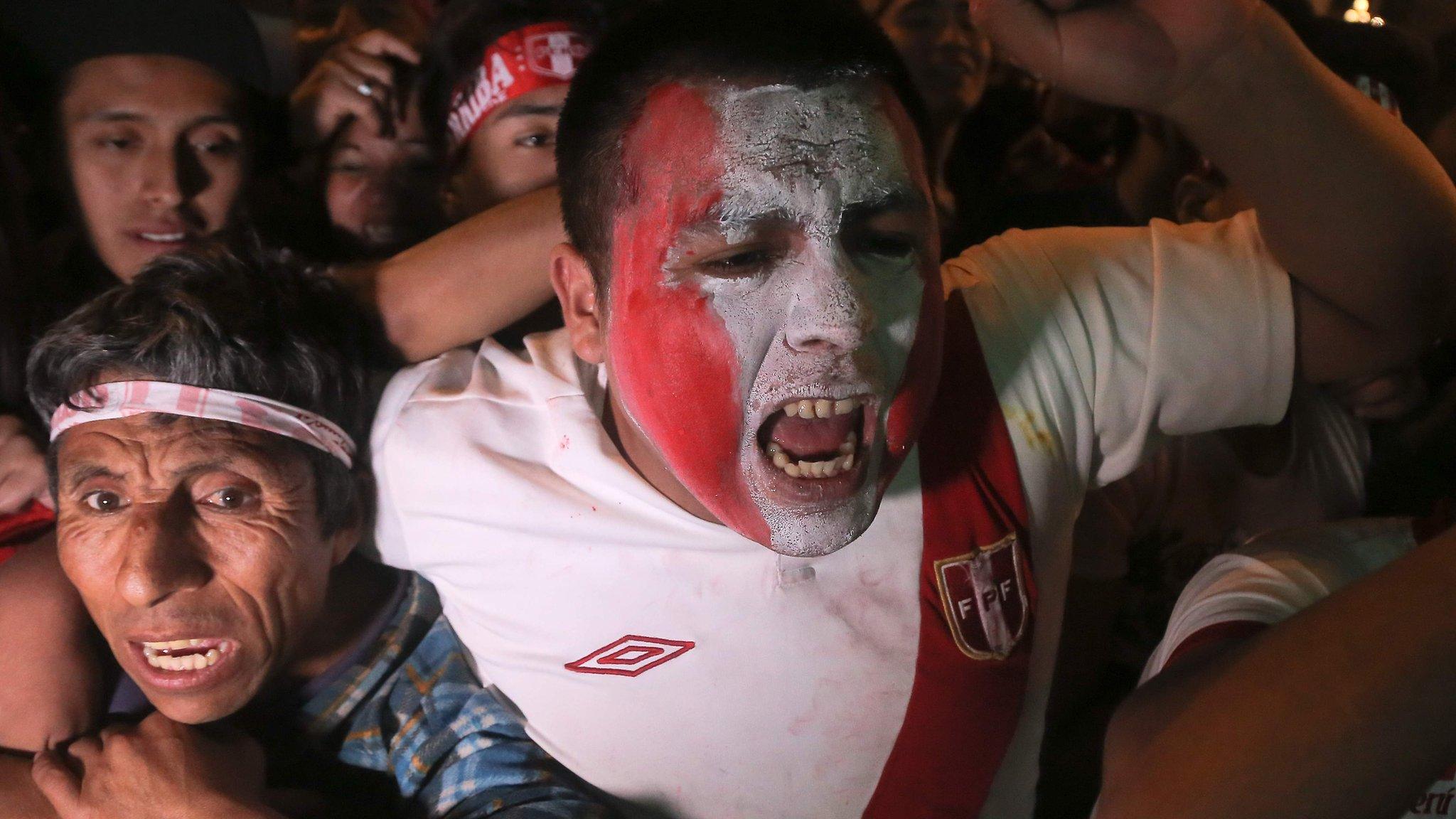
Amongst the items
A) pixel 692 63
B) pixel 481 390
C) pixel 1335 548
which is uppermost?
pixel 692 63

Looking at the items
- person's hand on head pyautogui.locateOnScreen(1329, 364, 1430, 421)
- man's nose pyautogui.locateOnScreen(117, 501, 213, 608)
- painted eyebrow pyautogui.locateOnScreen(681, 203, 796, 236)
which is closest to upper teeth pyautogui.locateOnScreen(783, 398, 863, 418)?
painted eyebrow pyautogui.locateOnScreen(681, 203, 796, 236)

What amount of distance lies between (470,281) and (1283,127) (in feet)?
2.87

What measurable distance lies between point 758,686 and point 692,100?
1.90 feet

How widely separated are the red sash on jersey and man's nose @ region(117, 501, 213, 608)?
770mm

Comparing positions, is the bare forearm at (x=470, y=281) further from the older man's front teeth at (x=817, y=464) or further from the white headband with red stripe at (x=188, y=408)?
the older man's front teeth at (x=817, y=464)

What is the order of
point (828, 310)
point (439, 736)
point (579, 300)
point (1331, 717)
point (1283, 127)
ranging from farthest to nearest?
point (439, 736) → point (579, 300) → point (1283, 127) → point (828, 310) → point (1331, 717)

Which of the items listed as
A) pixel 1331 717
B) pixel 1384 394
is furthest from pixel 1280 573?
pixel 1384 394

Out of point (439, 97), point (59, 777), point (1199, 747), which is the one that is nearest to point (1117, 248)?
point (1199, 747)

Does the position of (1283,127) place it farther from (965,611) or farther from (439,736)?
(439,736)

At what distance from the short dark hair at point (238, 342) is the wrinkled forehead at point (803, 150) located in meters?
0.58

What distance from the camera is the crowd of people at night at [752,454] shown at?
927 mm

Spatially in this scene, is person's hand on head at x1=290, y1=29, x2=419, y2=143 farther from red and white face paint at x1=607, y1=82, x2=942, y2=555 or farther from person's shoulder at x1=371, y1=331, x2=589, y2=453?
red and white face paint at x1=607, y1=82, x2=942, y2=555

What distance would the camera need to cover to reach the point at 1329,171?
1.01 metres

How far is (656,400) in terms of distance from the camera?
99cm
